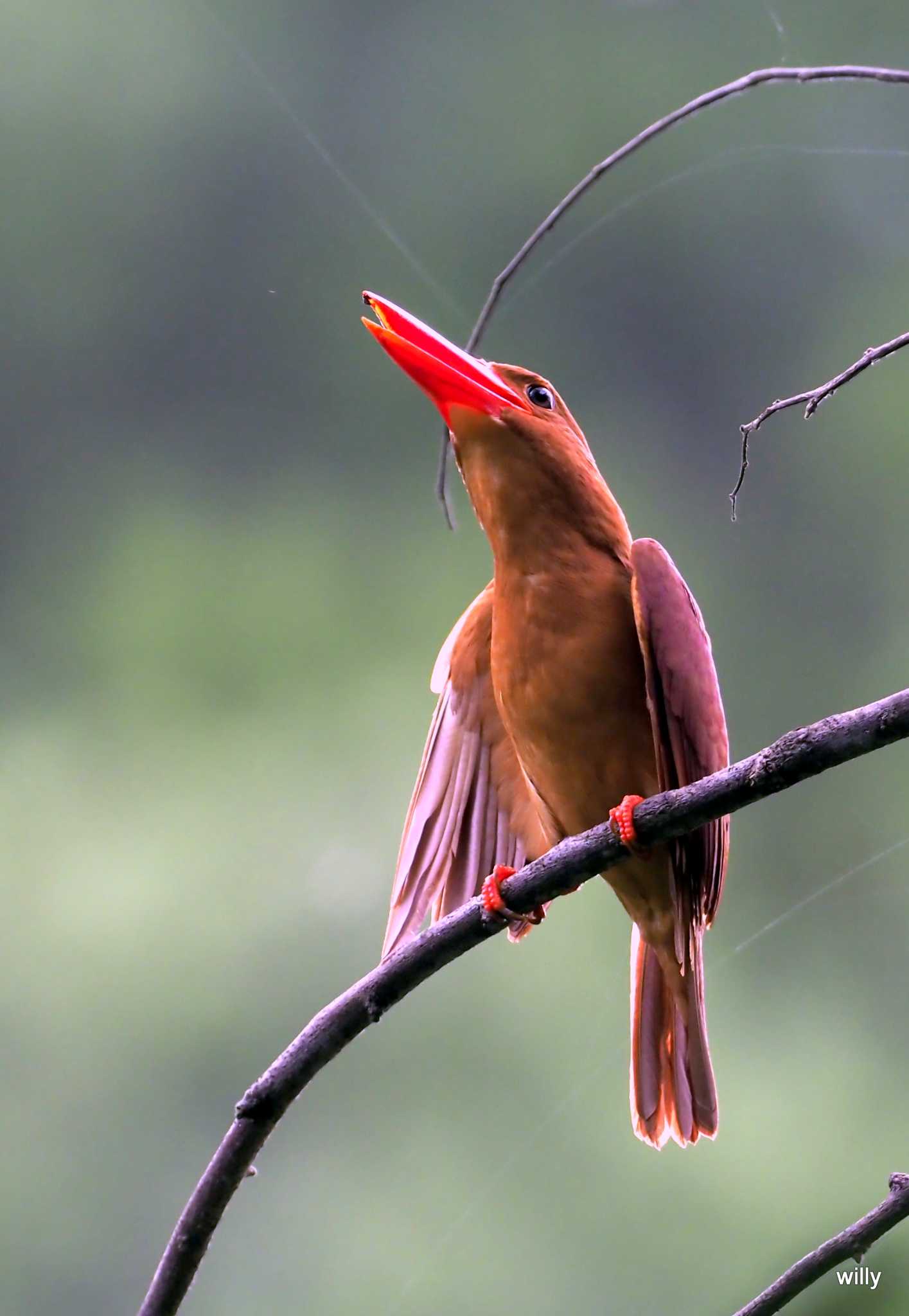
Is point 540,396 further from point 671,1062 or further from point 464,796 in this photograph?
point 671,1062

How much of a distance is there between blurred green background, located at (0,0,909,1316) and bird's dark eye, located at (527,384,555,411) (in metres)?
0.61

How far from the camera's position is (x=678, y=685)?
3.73 ft

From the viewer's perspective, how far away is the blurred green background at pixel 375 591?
171cm

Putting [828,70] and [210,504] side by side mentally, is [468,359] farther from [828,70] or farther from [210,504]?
[210,504]

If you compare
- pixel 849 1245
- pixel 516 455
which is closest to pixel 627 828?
pixel 849 1245

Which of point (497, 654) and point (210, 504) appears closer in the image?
point (497, 654)

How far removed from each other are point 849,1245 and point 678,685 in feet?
1.49

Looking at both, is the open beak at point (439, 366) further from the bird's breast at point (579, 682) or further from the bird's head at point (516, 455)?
the bird's breast at point (579, 682)

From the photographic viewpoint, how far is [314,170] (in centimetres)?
209

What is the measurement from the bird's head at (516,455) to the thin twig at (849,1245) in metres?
0.64

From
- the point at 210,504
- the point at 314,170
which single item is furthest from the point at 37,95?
the point at 210,504

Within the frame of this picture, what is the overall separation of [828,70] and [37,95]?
166 centimetres

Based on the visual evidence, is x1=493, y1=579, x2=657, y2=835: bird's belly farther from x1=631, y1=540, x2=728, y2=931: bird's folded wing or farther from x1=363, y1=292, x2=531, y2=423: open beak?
x1=363, y1=292, x2=531, y2=423: open beak

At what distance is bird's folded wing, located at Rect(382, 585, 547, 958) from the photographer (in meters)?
1.38
